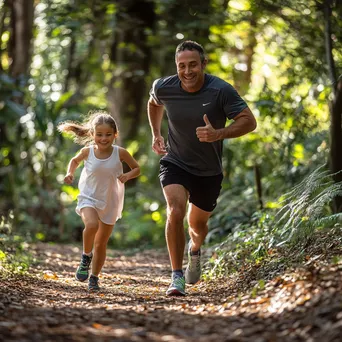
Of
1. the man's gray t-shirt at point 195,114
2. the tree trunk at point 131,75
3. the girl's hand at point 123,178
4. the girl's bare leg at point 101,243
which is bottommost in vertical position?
the tree trunk at point 131,75

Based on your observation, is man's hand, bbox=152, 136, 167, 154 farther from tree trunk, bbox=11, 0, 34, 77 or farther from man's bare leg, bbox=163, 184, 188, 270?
tree trunk, bbox=11, 0, 34, 77

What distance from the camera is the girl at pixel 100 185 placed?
688 cm

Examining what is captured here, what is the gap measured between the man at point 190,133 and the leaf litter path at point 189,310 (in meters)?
0.63

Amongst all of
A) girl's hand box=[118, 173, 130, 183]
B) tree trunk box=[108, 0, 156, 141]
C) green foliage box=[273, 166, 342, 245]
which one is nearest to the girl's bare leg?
girl's hand box=[118, 173, 130, 183]

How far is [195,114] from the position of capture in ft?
21.6

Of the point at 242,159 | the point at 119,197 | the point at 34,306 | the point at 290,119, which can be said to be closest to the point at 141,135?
the point at 242,159

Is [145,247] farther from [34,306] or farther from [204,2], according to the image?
[34,306]

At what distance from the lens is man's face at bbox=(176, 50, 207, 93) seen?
6508 millimetres

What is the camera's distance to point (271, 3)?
32.4ft

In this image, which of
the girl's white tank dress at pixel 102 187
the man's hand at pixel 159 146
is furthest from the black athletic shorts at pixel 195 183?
the girl's white tank dress at pixel 102 187

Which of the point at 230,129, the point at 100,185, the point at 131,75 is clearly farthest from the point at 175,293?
the point at 131,75

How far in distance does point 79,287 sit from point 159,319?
2.39 meters

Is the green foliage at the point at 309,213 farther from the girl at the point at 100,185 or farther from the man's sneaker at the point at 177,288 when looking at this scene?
the girl at the point at 100,185

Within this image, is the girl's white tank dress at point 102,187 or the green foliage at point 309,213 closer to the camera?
the green foliage at point 309,213
